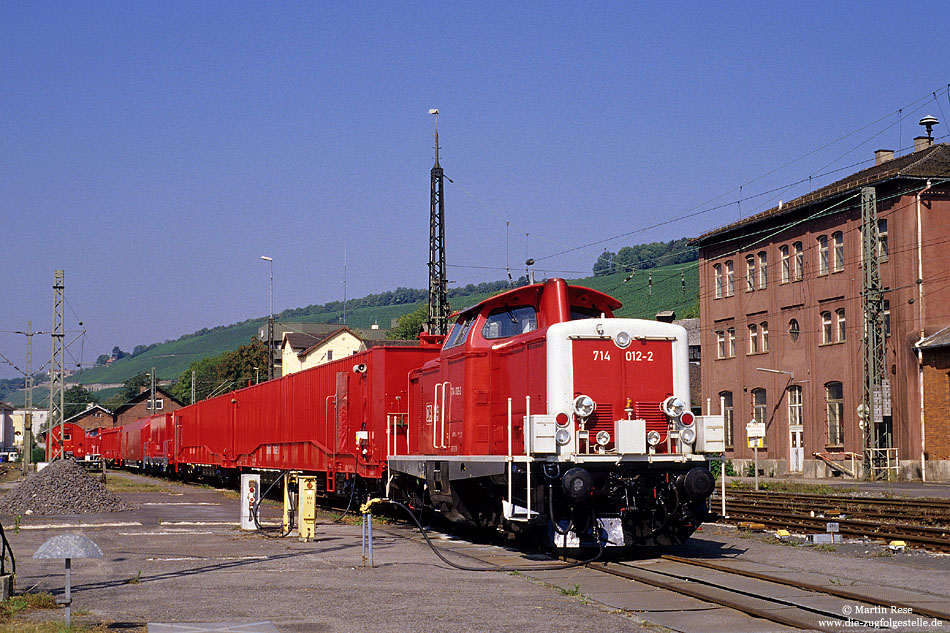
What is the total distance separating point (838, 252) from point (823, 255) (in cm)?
117

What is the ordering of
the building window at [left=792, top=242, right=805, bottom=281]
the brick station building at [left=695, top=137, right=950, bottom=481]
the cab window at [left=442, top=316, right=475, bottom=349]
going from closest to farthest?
1. the cab window at [left=442, top=316, right=475, bottom=349]
2. the brick station building at [left=695, top=137, right=950, bottom=481]
3. the building window at [left=792, top=242, right=805, bottom=281]

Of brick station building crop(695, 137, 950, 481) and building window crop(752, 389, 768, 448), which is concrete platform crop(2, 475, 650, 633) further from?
building window crop(752, 389, 768, 448)

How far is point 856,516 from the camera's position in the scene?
21109 mm

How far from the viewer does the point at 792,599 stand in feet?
34.8

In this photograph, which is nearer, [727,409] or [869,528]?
[869,528]

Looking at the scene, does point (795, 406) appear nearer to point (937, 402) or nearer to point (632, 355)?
point (937, 402)

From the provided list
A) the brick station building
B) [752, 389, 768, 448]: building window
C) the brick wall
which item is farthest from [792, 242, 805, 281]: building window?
the brick wall

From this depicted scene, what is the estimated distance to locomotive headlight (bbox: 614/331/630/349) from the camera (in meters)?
14.1

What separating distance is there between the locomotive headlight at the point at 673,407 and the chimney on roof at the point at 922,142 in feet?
138

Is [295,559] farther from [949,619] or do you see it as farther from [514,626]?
[949,619]

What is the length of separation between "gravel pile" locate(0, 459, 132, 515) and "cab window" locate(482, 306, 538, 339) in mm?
14041

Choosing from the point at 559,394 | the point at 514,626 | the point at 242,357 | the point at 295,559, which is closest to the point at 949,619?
the point at 514,626

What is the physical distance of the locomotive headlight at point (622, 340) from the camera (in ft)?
46.1

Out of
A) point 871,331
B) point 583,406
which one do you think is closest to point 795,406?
point 871,331
